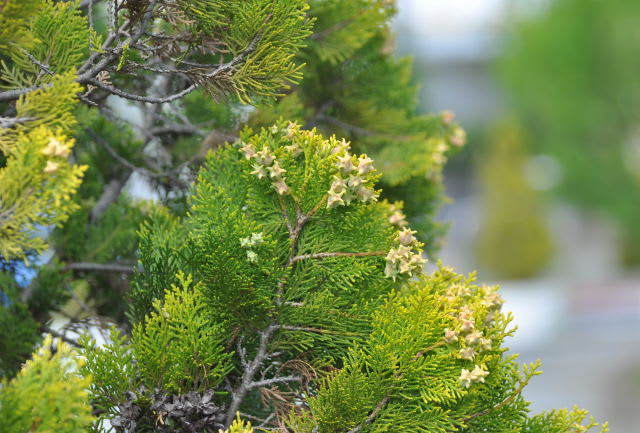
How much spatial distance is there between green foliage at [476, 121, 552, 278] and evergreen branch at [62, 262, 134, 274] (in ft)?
52.5

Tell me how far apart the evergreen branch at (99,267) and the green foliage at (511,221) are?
1599 cm

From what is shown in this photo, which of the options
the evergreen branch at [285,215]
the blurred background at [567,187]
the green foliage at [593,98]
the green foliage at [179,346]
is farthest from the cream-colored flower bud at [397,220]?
the green foliage at [593,98]

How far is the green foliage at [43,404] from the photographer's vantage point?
1.31 m

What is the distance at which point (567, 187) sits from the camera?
19.4 m

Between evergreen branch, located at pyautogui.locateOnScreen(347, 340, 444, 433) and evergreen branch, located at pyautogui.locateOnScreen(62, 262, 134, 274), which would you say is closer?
evergreen branch, located at pyautogui.locateOnScreen(347, 340, 444, 433)

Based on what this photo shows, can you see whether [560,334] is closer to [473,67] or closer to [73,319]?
[73,319]

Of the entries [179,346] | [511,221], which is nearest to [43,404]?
[179,346]

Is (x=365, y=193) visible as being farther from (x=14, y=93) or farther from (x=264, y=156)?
(x=14, y=93)

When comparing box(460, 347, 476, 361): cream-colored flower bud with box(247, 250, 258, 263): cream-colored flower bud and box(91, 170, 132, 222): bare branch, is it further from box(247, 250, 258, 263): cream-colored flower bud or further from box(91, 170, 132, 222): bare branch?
box(91, 170, 132, 222): bare branch

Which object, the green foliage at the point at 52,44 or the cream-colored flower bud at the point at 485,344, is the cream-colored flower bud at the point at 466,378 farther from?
the green foliage at the point at 52,44

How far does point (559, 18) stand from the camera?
738 inches

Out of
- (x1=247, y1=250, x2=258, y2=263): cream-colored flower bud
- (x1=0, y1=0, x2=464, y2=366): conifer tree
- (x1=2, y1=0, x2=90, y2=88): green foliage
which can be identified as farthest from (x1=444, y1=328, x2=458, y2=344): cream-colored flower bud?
(x1=2, y1=0, x2=90, y2=88): green foliage

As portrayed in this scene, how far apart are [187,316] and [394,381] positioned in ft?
1.64

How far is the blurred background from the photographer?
14.2 m
